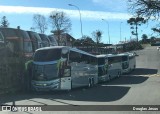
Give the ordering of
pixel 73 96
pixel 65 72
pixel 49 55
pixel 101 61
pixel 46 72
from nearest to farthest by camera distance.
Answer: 1. pixel 73 96
2. pixel 46 72
3. pixel 49 55
4. pixel 65 72
5. pixel 101 61

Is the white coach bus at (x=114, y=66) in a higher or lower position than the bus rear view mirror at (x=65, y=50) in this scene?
lower

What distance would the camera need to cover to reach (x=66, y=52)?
30781mm

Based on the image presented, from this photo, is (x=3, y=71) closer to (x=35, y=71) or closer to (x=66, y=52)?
(x=35, y=71)

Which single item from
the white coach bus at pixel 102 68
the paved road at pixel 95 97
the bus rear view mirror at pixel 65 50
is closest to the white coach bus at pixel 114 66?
the white coach bus at pixel 102 68

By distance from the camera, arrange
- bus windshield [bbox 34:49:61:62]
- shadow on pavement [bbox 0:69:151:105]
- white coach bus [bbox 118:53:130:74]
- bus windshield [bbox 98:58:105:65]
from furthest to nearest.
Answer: white coach bus [bbox 118:53:130:74] < bus windshield [bbox 98:58:105:65] < bus windshield [bbox 34:49:61:62] < shadow on pavement [bbox 0:69:151:105]

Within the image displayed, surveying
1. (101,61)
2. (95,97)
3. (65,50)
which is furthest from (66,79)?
(101,61)

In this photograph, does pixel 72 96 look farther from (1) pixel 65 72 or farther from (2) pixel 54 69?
(1) pixel 65 72

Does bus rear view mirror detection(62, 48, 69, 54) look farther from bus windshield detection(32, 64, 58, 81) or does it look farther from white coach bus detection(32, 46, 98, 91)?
bus windshield detection(32, 64, 58, 81)

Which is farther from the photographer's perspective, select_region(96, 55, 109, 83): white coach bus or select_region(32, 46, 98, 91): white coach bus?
select_region(96, 55, 109, 83): white coach bus

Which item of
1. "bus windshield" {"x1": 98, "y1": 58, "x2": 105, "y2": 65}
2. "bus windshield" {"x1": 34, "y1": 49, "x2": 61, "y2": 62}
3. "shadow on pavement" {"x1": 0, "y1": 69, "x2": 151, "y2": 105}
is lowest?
"shadow on pavement" {"x1": 0, "y1": 69, "x2": 151, "y2": 105}

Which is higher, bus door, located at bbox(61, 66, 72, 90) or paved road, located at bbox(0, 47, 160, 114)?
bus door, located at bbox(61, 66, 72, 90)

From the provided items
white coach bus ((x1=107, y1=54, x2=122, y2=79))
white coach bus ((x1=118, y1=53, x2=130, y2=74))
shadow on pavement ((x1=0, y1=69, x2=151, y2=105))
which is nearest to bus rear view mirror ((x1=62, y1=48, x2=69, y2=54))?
shadow on pavement ((x1=0, y1=69, x2=151, y2=105))

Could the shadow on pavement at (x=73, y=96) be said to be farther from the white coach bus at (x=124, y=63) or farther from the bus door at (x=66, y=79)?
the white coach bus at (x=124, y=63)

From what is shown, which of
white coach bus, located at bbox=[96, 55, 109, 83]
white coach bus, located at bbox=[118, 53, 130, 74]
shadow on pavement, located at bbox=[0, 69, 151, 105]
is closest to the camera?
shadow on pavement, located at bbox=[0, 69, 151, 105]
